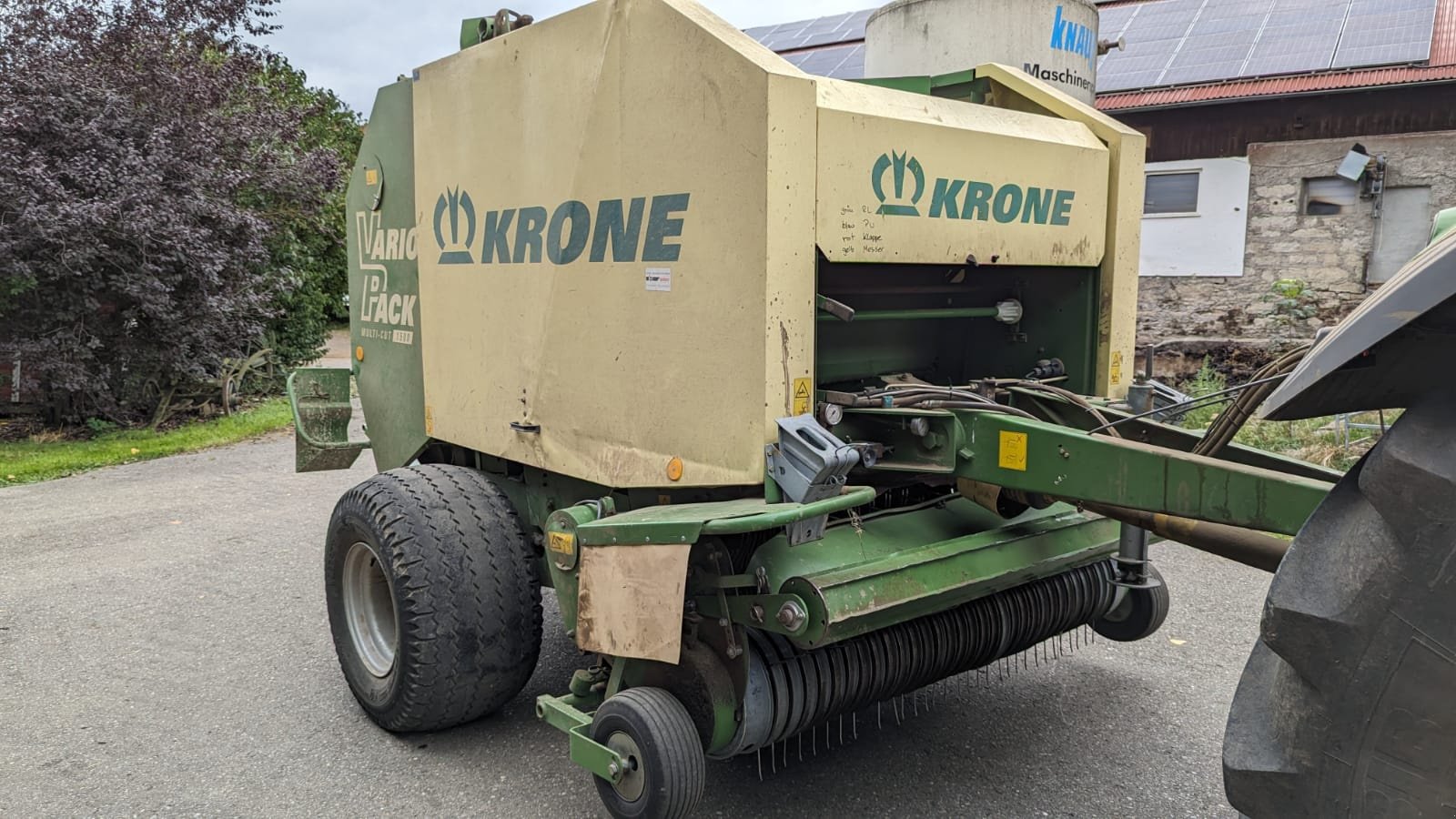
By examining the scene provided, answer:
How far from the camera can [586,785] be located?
11.1 ft

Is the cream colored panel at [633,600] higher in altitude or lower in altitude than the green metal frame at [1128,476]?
lower

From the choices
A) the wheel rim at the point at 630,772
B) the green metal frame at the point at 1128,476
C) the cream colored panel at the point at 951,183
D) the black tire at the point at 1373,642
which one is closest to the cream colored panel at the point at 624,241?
the cream colored panel at the point at 951,183

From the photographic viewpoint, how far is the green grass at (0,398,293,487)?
8625mm

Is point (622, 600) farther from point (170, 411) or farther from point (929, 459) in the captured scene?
point (170, 411)

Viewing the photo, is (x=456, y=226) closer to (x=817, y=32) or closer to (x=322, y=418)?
(x=322, y=418)

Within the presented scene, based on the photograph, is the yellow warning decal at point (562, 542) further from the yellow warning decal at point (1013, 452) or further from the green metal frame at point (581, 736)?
the yellow warning decal at point (1013, 452)

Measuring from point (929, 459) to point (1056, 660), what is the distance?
6.03 ft

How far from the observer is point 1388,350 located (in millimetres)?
1678

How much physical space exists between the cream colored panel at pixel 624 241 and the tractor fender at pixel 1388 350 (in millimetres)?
1376

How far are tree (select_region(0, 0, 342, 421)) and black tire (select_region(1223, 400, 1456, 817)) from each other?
9.92 metres

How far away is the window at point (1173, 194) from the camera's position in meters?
12.0

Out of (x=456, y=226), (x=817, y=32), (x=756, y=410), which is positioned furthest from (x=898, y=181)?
(x=817, y=32)

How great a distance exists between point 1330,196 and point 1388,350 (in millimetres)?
11066

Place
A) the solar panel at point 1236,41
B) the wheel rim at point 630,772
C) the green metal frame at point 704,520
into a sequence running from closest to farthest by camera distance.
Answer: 1. the green metal frame at point 704,520
2. the wheel rim at point 630,772
3. the solar panel at point 1236,41
